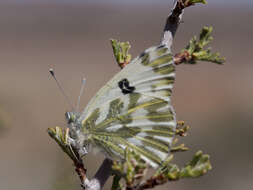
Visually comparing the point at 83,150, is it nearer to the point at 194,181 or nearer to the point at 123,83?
the point at 123,83

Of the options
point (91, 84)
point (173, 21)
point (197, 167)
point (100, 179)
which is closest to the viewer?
point (197, 167)

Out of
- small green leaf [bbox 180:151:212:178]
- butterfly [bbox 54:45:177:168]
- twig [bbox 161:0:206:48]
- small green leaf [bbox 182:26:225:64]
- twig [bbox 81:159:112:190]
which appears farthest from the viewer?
butterfly [bbox 54:45:177:168]

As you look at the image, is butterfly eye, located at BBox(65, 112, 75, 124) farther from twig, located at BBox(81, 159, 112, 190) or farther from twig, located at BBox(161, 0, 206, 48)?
twig, located at BBox(161, 0, 206, 48)

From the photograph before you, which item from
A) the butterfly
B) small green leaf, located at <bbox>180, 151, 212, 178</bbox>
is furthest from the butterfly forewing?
small green leaf, located at <bbox>180, 151, 212, 178</bbox>

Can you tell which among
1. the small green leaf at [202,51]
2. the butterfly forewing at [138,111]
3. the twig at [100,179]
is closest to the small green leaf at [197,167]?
the butterfly forewing at [138,111]

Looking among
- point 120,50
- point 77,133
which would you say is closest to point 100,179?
point 77,133

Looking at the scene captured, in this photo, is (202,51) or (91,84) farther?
(91,84)

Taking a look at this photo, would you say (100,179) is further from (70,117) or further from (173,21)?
(173,21)
